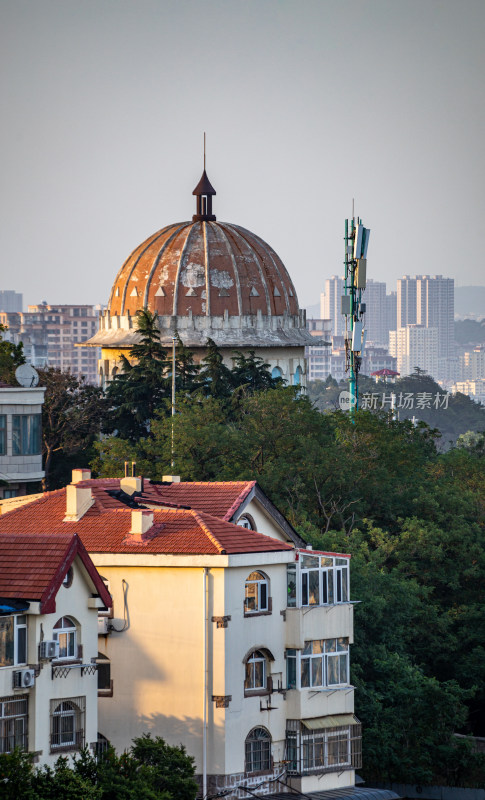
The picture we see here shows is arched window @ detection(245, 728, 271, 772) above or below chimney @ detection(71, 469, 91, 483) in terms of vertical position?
below

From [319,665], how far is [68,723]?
9.22 metres

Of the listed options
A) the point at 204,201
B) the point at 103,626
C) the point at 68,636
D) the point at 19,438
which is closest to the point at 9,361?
the point at 19,438

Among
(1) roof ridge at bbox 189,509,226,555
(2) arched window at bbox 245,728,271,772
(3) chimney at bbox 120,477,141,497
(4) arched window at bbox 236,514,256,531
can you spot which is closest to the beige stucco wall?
(1) roof ridge at bbox 189,509,226,555

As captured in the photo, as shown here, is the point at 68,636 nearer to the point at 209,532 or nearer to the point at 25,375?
the point at 209,532

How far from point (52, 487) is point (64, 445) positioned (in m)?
3.42

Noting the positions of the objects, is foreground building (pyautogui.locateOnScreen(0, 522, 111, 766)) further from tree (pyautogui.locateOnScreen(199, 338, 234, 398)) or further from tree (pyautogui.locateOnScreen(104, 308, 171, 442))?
tree (pyautogui.locateOnScreen(199, 338, 234, 398))

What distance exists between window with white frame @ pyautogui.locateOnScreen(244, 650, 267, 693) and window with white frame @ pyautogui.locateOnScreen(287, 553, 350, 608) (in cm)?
174

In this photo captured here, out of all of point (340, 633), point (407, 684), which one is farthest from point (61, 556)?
point (407, 684)

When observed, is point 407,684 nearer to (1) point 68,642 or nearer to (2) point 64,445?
(1) point 68,642

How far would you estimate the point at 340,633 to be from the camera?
180ft

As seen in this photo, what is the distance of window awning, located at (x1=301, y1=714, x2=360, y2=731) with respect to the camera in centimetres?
5338

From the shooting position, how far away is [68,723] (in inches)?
1877

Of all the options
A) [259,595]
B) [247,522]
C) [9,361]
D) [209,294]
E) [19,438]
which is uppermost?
[209,294]

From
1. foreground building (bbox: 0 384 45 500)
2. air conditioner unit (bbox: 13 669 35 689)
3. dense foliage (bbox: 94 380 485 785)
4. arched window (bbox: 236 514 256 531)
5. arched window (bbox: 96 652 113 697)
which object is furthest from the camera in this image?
foreground building (bbox: 0 384 45 500)
